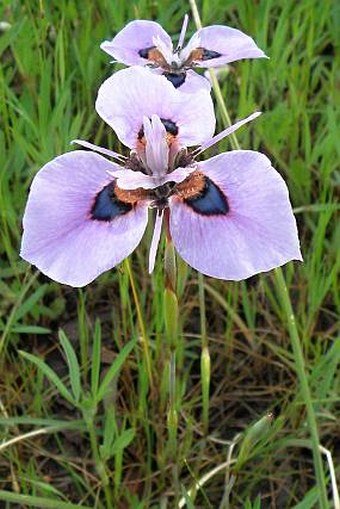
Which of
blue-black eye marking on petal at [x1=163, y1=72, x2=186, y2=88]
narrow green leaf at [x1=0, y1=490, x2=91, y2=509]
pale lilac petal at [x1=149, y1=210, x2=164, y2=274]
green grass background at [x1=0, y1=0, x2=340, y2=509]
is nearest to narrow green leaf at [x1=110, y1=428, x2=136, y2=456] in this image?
green grass background at [x1=0, y1=0, x2=340, y2=509]

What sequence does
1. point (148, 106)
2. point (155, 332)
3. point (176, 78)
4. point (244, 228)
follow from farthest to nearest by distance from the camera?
1. point (155, 332)
2. point (176, 78)
3. point (148, 106)
4. point (244, 228)

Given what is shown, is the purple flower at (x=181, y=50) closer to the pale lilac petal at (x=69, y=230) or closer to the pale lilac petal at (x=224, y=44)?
the pale lilac petal at (x=224, y=44)

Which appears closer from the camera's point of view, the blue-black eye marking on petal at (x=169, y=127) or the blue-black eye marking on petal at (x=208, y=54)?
the blue-black eye marking on petal at (x=169, y=127)

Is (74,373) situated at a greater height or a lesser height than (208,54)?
lesser

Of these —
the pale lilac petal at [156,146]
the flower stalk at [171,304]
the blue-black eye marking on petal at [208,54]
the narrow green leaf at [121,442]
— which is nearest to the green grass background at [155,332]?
the narrow green leaf at [121,442]

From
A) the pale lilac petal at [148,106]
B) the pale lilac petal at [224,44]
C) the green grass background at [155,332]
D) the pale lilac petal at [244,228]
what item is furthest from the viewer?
the green grass background at [155,332]

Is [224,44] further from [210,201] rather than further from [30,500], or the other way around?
[30,500]

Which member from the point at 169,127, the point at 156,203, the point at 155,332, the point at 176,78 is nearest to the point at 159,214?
the point at 156,203
